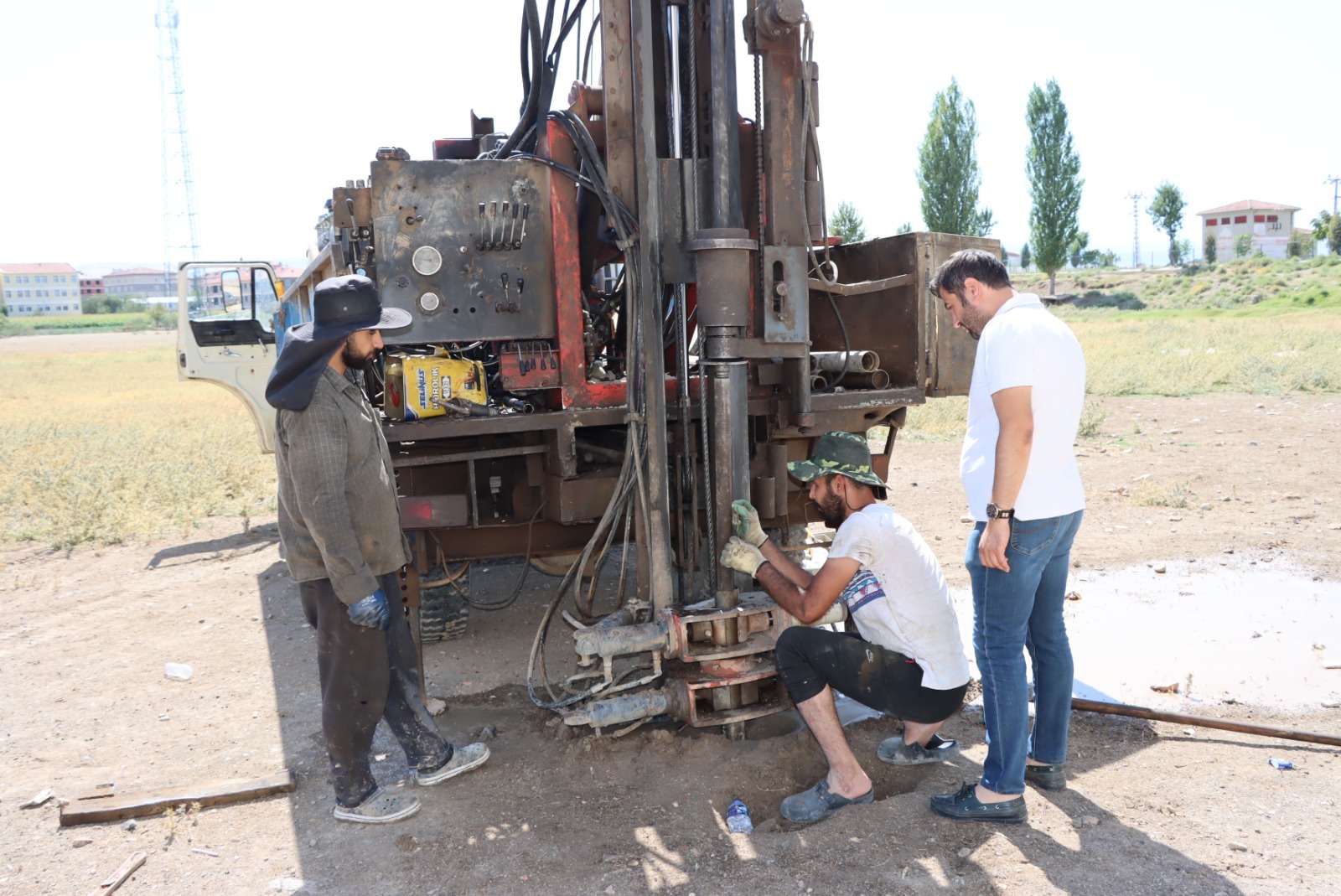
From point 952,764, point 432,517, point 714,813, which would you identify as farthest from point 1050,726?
point 432,517

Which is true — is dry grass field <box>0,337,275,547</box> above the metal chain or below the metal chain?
below

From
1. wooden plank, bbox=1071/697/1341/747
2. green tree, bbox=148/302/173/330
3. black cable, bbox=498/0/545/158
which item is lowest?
wooden plank, bbox=1071/697/1341/747

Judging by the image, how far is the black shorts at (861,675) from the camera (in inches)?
134

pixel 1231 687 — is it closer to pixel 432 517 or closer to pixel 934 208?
pixel 432 517

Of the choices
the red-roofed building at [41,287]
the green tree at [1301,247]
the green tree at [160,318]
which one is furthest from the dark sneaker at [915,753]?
the red-roofed building at [41,287]

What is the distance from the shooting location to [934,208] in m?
38.8

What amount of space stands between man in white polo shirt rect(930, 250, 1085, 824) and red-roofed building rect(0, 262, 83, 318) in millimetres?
145711

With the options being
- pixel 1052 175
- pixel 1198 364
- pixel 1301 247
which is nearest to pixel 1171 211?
pixel 1301 247

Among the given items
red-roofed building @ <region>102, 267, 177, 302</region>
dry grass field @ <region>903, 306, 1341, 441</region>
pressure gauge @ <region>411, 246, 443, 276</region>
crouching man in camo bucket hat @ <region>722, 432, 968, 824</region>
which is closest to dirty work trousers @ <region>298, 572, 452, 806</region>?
pressure gauge @ <region>411, 246, 443, 276</region>

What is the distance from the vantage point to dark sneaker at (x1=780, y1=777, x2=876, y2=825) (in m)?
3.32

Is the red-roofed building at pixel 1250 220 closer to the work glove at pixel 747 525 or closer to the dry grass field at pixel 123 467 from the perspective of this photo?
the dry grass field at pixel 123 467

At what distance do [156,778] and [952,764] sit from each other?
3088 mm

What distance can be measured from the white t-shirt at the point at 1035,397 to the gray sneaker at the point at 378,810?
7.28 feet

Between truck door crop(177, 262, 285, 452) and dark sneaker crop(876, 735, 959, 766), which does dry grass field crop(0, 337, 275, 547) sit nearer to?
truck door crop(177, 262, 285, 452)
